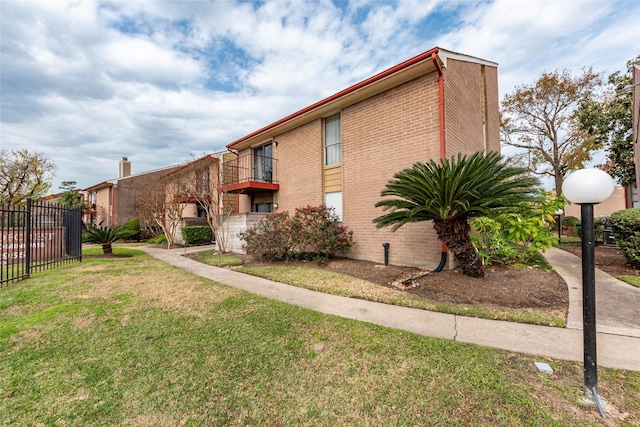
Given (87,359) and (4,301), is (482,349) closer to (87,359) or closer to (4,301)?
(87,359)

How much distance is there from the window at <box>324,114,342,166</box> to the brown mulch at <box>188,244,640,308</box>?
432cm

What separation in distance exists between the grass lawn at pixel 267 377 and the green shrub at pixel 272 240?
183 inches

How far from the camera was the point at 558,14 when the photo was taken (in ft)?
23.5

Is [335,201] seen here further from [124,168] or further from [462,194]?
[124,168]

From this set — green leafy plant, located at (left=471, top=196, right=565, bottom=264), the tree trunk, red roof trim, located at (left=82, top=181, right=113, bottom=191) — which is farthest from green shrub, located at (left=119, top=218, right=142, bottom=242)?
green leafy plant, located at (left=471, top=196, right=565, bottom=264)

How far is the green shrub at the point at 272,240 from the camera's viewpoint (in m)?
8.72

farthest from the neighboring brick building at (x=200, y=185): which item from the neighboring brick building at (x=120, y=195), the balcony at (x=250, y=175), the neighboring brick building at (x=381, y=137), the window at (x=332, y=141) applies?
the neighboring brick building at (x=120, y=195)

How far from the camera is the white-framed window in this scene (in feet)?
31.3

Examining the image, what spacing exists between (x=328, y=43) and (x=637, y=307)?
10.4 metres

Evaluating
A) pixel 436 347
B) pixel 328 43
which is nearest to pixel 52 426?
pixel 436 347

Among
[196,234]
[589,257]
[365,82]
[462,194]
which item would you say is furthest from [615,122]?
[196,234]

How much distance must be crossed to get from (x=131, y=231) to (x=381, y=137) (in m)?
19.2

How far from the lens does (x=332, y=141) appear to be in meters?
10.1

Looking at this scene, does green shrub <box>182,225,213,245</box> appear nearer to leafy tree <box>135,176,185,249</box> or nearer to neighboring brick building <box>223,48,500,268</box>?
leafy tree <box>135,176,185,249</box>
